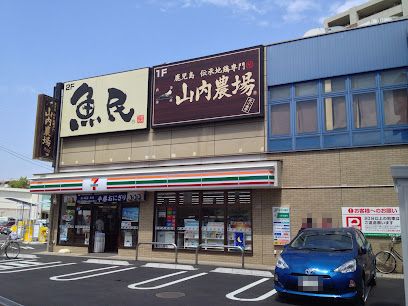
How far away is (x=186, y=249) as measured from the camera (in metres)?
16.2

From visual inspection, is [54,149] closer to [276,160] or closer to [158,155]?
[158,155]

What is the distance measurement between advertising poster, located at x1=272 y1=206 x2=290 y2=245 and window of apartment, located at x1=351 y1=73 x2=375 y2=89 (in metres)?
4.99

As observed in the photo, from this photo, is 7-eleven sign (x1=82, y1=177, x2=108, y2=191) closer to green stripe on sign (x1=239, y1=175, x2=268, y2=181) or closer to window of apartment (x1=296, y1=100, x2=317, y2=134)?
green stripe on sign (x1=239, y1=175, x2=268, y2=181)

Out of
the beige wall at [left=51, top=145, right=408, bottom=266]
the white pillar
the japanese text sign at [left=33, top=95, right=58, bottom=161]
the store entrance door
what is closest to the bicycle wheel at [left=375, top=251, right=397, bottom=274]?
the beige wall at [left=51, top=145, right=408, bottom=266]

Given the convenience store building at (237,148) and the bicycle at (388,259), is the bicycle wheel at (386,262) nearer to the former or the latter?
the bicycle at (388,259)

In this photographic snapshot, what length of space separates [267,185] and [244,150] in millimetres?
2082

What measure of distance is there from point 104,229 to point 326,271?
1343cm

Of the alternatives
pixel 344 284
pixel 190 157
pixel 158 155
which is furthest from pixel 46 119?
pixel 344 284

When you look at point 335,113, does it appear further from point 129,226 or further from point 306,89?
point 129,226

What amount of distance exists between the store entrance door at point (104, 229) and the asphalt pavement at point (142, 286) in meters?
4.10

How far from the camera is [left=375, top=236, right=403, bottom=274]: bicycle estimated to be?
12625 mm

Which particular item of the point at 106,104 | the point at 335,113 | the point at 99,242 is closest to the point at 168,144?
the point at 106,104

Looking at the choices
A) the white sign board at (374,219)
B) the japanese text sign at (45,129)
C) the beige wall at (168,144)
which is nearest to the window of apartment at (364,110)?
the white sign board at (374,219)

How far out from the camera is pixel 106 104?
19.0m
